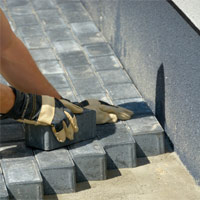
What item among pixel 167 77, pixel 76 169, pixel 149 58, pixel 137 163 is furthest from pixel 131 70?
pixel 76 169

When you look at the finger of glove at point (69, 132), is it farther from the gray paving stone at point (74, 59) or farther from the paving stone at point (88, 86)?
the gray paving stone at point (74, 59)

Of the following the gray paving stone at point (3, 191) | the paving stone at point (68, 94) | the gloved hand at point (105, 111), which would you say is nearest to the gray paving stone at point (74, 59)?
the paving stone at point (68, 94)

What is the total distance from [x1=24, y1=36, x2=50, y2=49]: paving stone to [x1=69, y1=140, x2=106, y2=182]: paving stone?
2137 millimetres

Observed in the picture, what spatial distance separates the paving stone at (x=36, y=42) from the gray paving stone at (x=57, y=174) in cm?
226

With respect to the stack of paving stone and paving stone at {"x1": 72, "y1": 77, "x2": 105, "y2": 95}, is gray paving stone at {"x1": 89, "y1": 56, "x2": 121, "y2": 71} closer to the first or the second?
the stack of paving stone

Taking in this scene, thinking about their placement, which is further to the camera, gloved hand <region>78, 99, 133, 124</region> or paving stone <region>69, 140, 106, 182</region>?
gloved hand <region>78, 99, 133, 124</region>

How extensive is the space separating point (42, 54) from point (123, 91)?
118 centimetres

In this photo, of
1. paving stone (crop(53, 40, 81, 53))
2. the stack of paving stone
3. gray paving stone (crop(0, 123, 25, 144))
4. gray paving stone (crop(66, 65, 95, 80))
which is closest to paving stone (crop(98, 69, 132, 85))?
the stack of paving stone

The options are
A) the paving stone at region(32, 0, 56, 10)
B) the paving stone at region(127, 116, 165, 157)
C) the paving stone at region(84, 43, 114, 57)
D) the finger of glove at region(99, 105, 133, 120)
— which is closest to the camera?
the paving stone at region(127, 116, 165, 157)

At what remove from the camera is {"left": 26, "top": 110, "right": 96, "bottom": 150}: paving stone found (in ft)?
A: 16.5

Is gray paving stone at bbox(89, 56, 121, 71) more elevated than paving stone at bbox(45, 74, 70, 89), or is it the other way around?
gray paving stone at bbox(89, 56, 121, 71)

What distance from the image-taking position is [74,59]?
6773 millimetres

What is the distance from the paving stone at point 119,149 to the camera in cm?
525

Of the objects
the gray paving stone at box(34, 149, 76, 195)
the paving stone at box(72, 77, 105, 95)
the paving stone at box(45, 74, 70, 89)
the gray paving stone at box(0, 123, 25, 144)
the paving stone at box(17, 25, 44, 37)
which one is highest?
the paving stone at box(17, 25, 44, 37)
